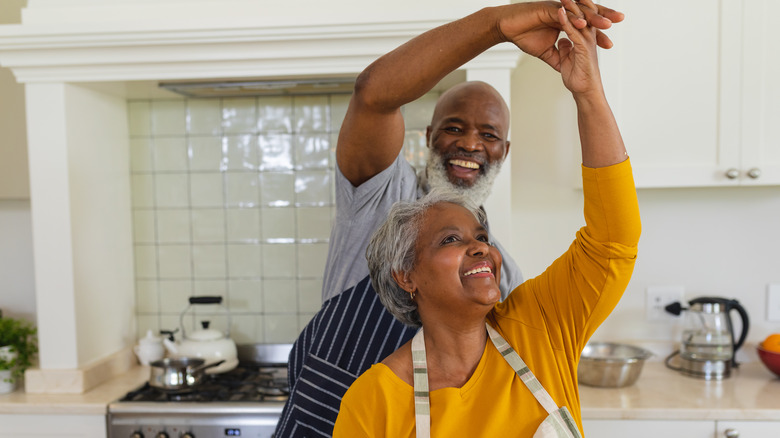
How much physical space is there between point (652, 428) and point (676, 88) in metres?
1.14

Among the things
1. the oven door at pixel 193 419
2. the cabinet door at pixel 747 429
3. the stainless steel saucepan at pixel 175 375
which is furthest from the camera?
the stainless steel saucepan at pixel 175 375

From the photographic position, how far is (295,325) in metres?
2.62

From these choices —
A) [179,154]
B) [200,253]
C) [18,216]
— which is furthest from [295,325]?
[18,216]

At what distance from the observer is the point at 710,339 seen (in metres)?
2.26

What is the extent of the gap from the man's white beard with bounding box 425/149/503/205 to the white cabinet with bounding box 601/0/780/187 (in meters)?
0.83

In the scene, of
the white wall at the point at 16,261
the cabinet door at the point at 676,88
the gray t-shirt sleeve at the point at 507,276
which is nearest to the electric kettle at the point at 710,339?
the cabinet door at the point at 676,88

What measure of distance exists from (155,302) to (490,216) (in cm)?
151

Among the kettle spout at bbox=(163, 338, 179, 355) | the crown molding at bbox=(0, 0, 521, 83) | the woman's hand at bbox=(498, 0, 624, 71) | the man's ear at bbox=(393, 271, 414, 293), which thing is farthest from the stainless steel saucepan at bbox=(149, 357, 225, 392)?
the woman's hand at bbox=(498, 0, 624, 71)

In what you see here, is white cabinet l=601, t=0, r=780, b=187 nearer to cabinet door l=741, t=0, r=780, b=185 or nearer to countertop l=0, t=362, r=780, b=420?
cabinet door l=741, t=0, r=780, b=185

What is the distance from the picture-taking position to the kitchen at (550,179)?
2.08 meters

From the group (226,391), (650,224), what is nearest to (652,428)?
(650,224)

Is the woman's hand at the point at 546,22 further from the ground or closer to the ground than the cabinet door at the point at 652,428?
further from the ground

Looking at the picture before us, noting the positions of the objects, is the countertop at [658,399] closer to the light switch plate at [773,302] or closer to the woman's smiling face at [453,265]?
the light switch plate at [773,302]

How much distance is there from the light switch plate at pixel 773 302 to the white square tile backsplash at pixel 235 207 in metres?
1.78
